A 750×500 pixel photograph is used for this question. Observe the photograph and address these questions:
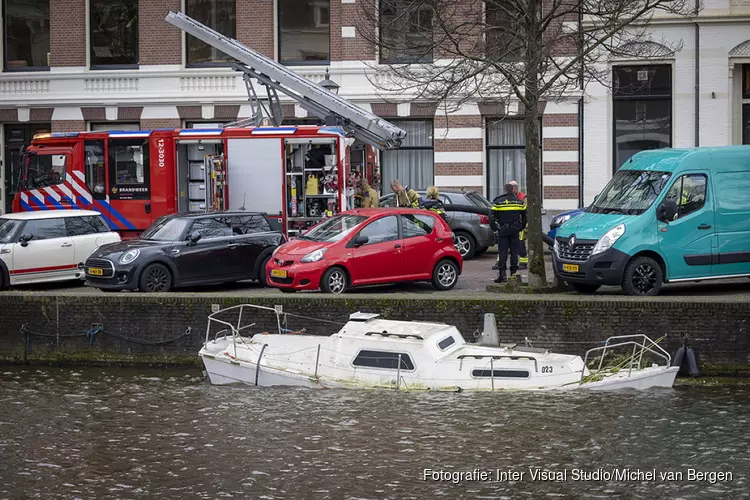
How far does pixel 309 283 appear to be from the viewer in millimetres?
22000

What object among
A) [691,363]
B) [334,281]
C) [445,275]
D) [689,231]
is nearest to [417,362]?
[691,363]

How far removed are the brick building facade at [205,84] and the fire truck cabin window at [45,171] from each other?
650cm

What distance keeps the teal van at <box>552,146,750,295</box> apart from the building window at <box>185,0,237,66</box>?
16.9 meters

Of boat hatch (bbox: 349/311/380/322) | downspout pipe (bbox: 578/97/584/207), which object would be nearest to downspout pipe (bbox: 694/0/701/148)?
downspout pipe (bbox: 578/97/584/207)

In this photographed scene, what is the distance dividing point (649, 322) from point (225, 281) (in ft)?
28.5

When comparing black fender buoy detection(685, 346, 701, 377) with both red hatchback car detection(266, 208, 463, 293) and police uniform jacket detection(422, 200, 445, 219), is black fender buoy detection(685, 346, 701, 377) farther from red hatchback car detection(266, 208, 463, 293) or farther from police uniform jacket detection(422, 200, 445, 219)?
police uniform jacket detection(422, 200, 445, 219)

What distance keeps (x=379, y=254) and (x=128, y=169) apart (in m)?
8.77

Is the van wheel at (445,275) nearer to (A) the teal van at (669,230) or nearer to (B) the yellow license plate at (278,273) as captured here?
(A) the teal van at (669,230)

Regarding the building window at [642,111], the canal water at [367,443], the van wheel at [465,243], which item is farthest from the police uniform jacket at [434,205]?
the canal water at [367,443]

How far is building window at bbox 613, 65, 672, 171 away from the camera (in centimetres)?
3391

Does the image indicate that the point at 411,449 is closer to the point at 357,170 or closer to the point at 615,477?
the point at 615,477

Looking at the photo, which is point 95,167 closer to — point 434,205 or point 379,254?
point 434,205

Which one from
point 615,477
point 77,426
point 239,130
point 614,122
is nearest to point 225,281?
point 239,130

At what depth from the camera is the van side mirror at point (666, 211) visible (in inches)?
815
